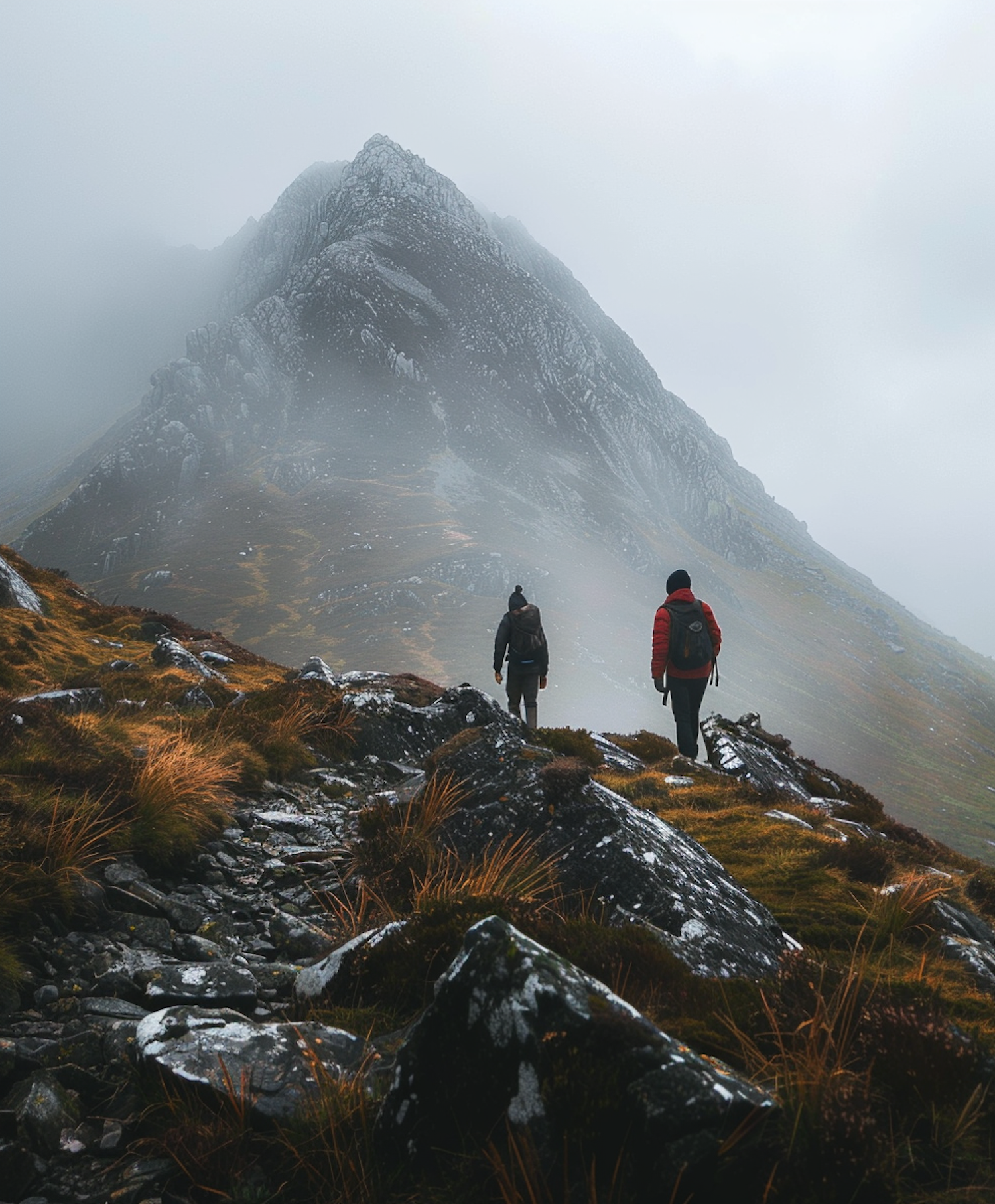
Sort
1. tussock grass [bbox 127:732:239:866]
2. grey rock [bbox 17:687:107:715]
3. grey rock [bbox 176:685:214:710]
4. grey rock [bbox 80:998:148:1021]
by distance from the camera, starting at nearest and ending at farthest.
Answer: grey rock [bbox 80:998:148:1021]
tussock grass [bbox 127:732:239:866]
grey rock [bbox 17:687:107:715]
grey rock [bbox 176:685:214:710]

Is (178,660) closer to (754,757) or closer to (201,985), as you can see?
(201,985)

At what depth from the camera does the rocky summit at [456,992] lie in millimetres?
2705

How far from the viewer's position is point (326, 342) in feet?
600

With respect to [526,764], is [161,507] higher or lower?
lower

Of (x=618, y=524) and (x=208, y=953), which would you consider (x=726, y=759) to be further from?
(x=618, y=524)

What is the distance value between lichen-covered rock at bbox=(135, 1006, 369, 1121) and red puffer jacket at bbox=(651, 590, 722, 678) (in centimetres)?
1159

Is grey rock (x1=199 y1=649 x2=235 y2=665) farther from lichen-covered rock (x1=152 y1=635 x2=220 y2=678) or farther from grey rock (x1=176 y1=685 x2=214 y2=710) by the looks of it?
grey rock (x1=176 y1=685 x2=214 y2=710)

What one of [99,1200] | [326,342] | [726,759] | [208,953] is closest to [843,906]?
[208,953]

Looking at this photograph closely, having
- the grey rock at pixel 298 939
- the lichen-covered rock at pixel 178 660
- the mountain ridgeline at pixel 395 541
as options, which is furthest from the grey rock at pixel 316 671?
the mountain ridgeline at pixel 395 541

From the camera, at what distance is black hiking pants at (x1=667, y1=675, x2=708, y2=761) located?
48.3ft

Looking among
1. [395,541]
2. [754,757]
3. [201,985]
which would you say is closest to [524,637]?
[754,757]

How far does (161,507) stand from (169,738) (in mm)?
156818

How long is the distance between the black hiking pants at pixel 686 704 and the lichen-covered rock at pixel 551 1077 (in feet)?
38.7

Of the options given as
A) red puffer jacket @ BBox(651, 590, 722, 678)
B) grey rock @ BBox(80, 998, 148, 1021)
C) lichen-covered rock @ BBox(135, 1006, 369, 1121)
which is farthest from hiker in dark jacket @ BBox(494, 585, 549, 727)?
lichen-covered rock @ BBox(135, 1006, 369, 1121)
